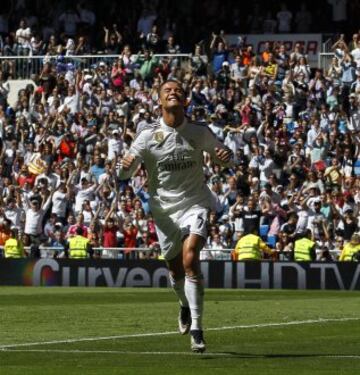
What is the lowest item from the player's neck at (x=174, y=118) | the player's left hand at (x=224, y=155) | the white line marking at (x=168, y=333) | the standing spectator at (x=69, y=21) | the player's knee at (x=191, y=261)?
the white line marking at (x=168, y=333)

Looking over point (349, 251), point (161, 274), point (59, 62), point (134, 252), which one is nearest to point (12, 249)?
point (134, 252)

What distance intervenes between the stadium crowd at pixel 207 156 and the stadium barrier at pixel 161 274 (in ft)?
2.65

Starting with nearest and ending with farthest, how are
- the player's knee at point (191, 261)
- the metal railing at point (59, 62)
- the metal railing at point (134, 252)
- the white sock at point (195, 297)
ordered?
the white sock at point (195, 297) → the player's knee at point (191, 261) → the metal railing at point (134, 252) → the metal railing at point (59, 62)

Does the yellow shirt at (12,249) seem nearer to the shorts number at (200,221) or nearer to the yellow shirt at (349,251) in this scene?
the yellow shirt at (349,251)

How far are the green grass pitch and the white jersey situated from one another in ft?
4.71

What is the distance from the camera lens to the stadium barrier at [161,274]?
3133 cm

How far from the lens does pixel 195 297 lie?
13.6 metres

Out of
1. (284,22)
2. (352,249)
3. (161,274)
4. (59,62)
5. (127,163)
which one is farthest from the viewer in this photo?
(59,62)

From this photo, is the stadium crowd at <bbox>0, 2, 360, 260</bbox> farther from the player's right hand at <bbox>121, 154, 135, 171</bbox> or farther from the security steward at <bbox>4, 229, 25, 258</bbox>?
the player's right hand at <bbox>121, 154, 135, 171</bbox>

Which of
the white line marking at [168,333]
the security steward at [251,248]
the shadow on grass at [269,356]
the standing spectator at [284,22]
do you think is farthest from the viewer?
the standing spectator at [284,22]

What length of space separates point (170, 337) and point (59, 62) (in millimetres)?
28039

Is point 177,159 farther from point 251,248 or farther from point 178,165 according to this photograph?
point 251,248

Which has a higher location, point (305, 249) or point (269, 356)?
point (305, 249)

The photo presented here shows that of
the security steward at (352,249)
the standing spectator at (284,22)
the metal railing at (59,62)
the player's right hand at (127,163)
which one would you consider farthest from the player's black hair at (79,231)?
the player's right hand at (127,163)
